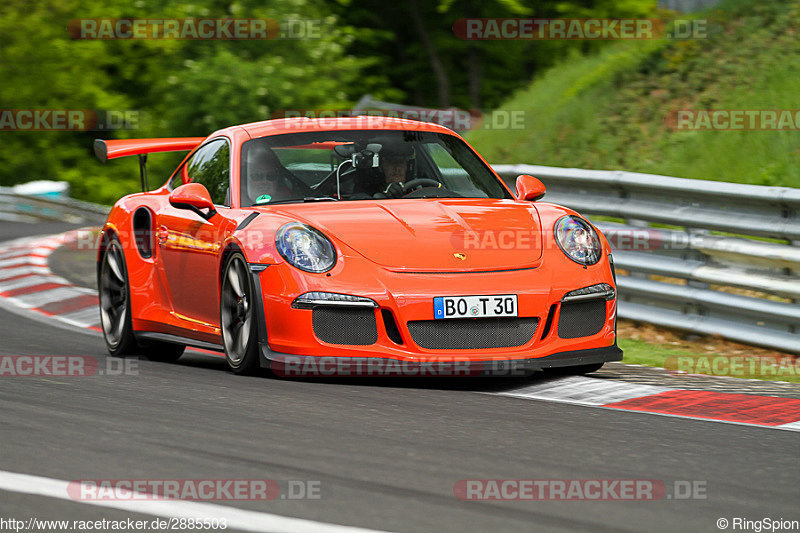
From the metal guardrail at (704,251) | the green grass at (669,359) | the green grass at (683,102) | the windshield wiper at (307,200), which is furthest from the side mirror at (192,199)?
the green grass at (683,102)

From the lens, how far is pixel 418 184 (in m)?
7.30

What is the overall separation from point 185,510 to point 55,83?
3885cm

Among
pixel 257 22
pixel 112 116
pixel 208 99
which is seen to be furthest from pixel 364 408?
pixel 112 116

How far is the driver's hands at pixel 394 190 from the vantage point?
7167 mm

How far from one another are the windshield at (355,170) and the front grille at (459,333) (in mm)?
1231

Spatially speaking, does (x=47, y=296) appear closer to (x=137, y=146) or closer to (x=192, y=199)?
(x=137, y=146)

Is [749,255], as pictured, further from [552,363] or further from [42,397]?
[42,397]

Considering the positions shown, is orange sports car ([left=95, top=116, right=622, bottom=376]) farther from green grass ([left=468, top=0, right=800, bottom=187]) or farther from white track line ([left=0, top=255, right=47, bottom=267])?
white track line ([left=0, top=255, right=47, bottom=267])

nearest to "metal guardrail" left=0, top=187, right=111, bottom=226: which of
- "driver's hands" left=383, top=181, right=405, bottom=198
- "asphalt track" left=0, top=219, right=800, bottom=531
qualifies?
"driver's hands" left=383, top=181, right=405, bottom=198

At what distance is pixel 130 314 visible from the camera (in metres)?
8.16

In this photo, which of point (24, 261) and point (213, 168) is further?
point (24, 261)

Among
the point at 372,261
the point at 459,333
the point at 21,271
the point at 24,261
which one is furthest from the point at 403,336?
the point at 24,261

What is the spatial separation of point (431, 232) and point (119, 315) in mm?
2749

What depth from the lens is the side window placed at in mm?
7305
